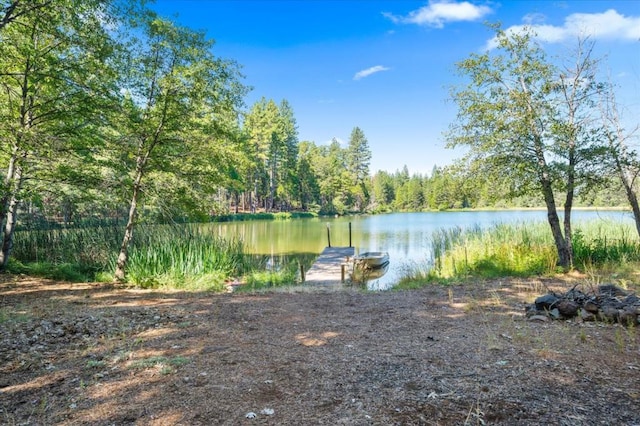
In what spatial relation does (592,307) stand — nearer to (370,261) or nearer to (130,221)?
(130,221)

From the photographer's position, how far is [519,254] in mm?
8703

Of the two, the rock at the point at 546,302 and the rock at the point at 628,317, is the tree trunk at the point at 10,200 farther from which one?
the rock at the point at 628,317

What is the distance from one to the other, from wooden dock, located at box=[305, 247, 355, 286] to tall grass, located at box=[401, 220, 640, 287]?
2.21 metres

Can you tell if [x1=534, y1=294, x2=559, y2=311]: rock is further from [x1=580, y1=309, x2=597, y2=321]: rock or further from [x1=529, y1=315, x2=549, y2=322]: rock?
[x1=580, y1=309, x2=597, y2=321]: rock

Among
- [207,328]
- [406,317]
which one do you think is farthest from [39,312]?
[406,317]

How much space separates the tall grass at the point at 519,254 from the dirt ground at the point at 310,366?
312 cm

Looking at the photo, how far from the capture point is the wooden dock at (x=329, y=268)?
10.2 metres

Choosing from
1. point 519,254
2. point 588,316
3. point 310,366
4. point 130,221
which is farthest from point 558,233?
point 130,221

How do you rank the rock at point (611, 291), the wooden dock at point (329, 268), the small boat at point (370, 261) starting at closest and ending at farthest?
the rock at point (611, 291) < the wooden dock at point (329, 268) < the small boat at point (370, 261)

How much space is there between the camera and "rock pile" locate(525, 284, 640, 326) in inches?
163

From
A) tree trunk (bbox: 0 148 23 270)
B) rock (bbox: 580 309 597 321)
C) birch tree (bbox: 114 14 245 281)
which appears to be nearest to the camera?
rock (bbox: 580 309 597 321)

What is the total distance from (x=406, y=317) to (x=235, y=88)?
5.76m

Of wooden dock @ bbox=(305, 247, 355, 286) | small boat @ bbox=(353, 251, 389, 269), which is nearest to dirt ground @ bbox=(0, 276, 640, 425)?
wooden dock @ bbox=(305, 247, 355, 286)

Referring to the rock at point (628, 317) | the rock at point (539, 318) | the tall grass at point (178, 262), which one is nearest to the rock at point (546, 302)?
the rock at point (539, 318)
